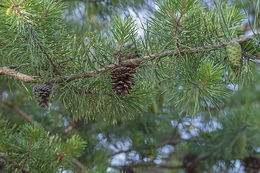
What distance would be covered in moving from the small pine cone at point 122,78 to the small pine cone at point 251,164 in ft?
4.57

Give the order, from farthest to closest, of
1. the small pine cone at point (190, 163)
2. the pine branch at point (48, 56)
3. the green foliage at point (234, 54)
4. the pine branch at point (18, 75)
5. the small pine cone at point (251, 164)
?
the small pine cone at point (190, 163) → the small pine cone at point (251, 164) → the pine branch at point (18, 75) → the pine branch at point (48, 56) → the green foliage at point (234, 54)

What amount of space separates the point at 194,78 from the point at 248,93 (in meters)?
1.76

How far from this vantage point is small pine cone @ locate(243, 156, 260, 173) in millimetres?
1753

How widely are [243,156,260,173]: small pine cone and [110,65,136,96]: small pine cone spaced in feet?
4.57

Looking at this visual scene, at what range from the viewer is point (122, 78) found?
0.66m

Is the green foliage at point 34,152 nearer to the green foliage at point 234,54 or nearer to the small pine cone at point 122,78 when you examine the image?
the small pine cone at point 122,78

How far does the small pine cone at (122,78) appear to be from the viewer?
2.15ft

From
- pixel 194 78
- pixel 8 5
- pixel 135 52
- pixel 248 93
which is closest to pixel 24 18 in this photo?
pixel 8 5

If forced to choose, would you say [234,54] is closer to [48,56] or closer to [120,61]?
[120,61]

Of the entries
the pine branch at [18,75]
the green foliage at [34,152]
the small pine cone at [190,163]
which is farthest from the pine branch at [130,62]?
the small pine cone at [190,163]

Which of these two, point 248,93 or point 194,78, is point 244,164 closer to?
point 248,93

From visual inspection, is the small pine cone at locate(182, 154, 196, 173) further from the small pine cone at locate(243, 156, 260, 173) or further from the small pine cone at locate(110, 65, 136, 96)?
the small pine cone at locate(110, 65, 136, 96)

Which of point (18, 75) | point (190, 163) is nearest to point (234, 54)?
point (18, 75)

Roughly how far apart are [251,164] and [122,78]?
144 centimetres
